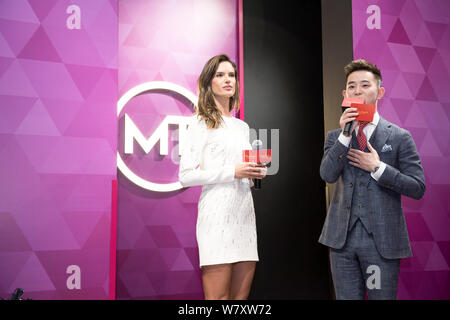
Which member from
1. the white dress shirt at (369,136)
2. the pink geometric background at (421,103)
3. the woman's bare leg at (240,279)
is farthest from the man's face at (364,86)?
the woman's bare leg at (240,279)

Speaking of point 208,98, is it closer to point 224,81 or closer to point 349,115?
point 224,81

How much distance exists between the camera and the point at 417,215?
3.53m

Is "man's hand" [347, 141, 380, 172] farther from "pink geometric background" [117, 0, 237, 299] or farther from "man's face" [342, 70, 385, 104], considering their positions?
"pink geometric background" [117, 0, 237, 299]

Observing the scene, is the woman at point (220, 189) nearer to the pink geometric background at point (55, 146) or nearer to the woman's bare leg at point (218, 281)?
the woman's bare leg at point (218, 281)

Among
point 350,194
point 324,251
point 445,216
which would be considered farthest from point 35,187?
point 445,216

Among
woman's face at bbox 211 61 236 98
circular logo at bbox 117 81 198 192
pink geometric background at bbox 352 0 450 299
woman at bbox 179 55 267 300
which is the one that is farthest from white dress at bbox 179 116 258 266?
pink geometric background at bbox 352 0 450 299

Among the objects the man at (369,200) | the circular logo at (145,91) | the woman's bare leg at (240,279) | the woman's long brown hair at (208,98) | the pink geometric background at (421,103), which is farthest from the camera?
the pink geometric background at (421,103)

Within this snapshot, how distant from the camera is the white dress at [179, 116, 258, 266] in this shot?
2.42 m

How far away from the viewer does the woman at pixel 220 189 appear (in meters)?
2.40

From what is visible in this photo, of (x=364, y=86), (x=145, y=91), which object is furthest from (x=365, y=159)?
(x=145, y=91)

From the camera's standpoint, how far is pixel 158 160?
3.55m

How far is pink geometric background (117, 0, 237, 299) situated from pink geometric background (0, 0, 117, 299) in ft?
1.84

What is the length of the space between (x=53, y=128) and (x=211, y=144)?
3.59 feet

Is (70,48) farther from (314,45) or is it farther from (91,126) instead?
(314,45)
